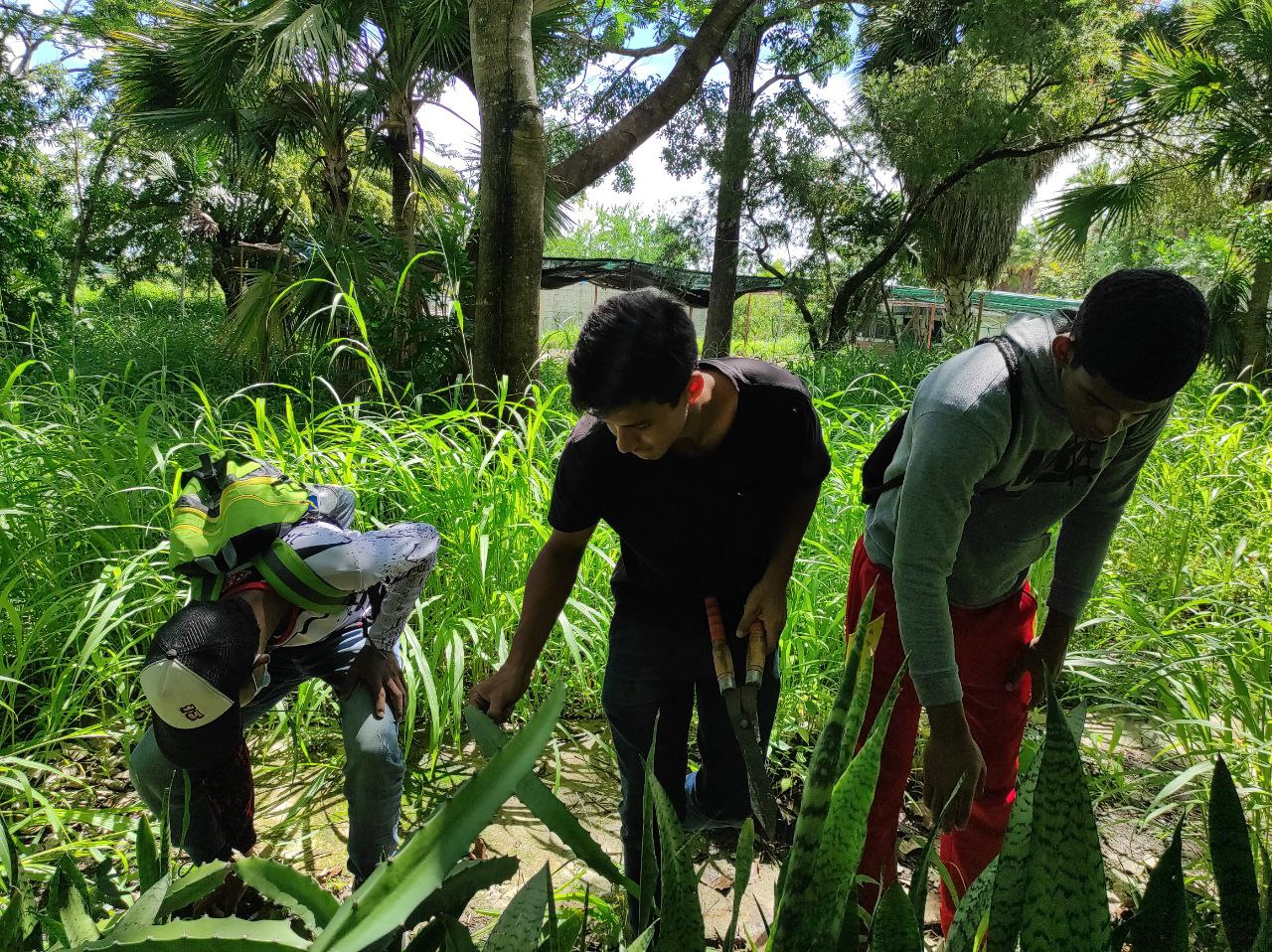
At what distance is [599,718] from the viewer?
2.66 metres

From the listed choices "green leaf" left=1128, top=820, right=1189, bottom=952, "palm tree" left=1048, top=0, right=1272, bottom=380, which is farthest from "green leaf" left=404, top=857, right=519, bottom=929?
"palm tree" left=1048, top=0, right=1272, bottom=380

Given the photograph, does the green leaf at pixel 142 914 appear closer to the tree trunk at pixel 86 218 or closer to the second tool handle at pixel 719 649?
the second tool handle at pixel 719 649

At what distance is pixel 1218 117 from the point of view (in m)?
6.51

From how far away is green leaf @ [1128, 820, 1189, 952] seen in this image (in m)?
0.58

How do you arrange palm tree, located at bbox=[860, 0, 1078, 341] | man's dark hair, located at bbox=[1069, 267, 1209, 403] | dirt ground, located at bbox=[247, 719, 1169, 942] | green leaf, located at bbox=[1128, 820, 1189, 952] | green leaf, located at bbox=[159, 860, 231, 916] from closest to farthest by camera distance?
green leaf, located at bbox=[1128, 820, 1189, 952], green leaf, located at bbox=[159, 860, 231, 916], man's dark hair, located at bbox=[1069, 267, 1209, 403], dirt ground, located at bbox=[247, 719, 1169, 942], palm tree, located at bbox=[860, 0, 1078, 341]

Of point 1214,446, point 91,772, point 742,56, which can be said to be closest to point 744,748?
point 91,772

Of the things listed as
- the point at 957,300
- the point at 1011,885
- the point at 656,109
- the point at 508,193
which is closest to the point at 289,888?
the point at 1011,885

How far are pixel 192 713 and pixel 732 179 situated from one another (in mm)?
10069

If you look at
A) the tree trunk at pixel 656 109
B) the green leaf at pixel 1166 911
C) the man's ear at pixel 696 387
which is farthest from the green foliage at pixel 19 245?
the green leaf at pixel 1166 911

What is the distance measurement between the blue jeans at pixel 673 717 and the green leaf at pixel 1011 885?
3.45ft

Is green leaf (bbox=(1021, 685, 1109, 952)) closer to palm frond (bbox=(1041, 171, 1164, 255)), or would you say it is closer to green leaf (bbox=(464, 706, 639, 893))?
green leaf (bbox=(464, 706, 639, 893))

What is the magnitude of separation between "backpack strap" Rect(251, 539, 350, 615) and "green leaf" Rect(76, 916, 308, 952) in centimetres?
101

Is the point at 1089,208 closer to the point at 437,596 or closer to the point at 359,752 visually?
the point at 437,596

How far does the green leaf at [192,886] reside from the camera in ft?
2.25
